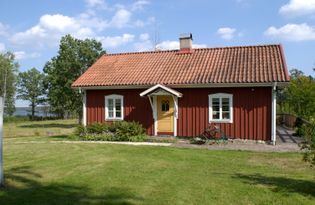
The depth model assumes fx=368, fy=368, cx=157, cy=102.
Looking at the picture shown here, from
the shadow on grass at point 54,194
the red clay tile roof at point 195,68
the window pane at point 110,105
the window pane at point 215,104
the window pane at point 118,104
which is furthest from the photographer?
the window pane at point 110,105

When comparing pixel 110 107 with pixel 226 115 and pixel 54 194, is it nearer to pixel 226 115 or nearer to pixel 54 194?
pixel 226 115

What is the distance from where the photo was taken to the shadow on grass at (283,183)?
766 cm

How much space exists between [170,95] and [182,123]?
1.49m

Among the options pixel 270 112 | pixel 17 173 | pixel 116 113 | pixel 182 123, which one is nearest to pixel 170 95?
pixel 182 123

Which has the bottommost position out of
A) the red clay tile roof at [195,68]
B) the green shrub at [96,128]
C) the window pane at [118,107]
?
the green shrub at [96,128]

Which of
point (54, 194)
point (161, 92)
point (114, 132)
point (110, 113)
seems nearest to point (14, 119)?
point (110, 113)

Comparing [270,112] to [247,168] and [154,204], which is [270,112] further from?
[154,204]

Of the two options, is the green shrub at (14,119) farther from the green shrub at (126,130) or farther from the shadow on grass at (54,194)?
the shadow on grass at (54,194)

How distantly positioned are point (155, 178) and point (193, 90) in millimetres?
9421

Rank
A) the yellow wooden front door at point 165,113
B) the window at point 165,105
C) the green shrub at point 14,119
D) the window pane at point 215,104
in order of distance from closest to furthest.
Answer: the window pane at point 215,104
the yellow wooden front door at point 165,113
the window at point 165,105
the green shrub at point 14,119

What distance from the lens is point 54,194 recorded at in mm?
7395

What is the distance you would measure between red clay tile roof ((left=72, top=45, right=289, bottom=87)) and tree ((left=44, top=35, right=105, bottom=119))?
17.7 meters

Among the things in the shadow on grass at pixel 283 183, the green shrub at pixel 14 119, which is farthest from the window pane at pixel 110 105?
the green shrub at pixel 14 119

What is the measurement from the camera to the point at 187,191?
764 centimetres
